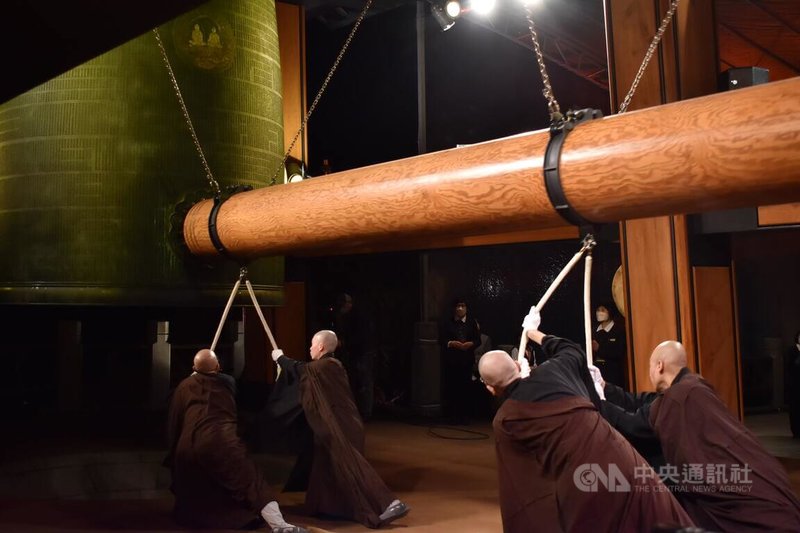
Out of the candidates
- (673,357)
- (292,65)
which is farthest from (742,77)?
(292,65)

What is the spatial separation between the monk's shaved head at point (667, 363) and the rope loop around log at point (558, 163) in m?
1.07

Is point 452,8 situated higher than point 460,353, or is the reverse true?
point 452,8

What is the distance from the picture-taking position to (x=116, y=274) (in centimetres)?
372

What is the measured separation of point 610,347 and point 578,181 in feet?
15.4

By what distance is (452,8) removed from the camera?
758 cm

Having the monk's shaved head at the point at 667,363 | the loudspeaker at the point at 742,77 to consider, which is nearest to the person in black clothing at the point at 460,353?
the loudspeaker at the point at 742,77

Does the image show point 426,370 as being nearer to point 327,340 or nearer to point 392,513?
point 327,340

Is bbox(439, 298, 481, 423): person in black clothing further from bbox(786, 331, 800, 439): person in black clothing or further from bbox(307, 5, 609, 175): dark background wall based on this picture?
bbox(786, 331, 800, 439): person in black clothing

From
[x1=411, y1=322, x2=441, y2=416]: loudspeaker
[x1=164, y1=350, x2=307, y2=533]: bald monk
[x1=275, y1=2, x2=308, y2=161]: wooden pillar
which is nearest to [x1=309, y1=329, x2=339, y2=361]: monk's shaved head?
[x1=164, y1=350, x2=307, y2=533]: bald monk

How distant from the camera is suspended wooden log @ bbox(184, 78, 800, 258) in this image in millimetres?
1957

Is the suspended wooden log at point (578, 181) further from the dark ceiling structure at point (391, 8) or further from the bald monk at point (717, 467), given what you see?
the dark ceiling structure at point (391, 8)

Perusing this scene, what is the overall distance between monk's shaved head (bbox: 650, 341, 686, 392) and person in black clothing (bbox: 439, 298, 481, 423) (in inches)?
199

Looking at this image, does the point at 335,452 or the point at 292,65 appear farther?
the point at 292,65

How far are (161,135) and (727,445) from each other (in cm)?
325
